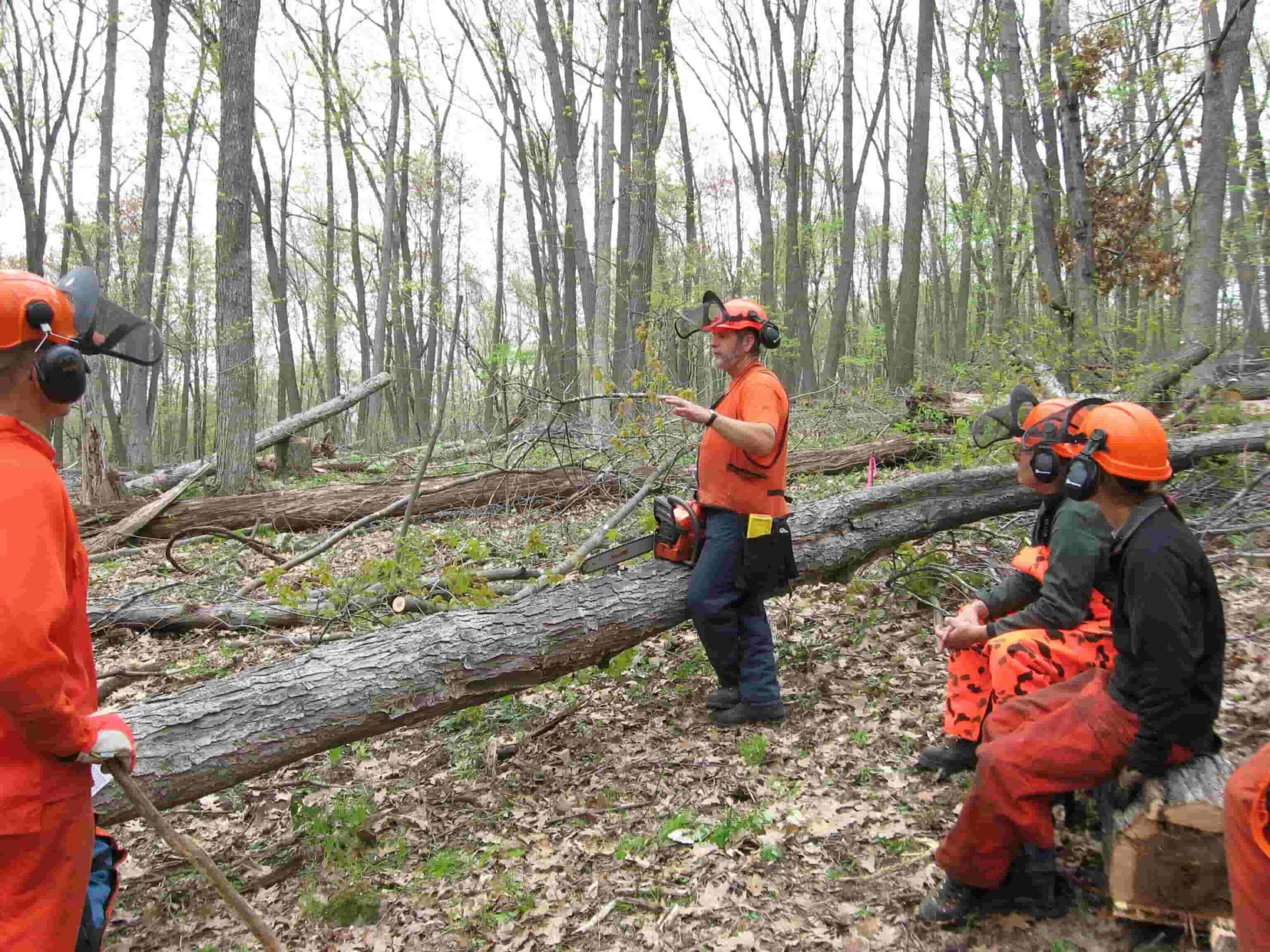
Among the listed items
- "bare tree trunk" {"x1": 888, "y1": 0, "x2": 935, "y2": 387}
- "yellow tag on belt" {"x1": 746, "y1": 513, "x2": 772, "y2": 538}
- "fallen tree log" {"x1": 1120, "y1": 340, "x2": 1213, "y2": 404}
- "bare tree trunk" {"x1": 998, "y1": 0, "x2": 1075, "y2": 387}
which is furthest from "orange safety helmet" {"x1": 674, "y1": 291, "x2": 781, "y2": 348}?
"bare tree trunk" {"x1": 888, "y1": 0, "x2": 935, "y2": 387}

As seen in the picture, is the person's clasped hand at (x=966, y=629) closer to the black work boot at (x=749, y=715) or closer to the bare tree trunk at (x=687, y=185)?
the black work boot at (x=749, y=715)

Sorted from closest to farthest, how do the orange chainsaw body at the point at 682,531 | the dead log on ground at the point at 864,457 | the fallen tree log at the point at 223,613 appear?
the orange chainsaw body at the point at 682,531, the fallen tree log at the point at 223,613, the dead log on ground at the point at 864,457

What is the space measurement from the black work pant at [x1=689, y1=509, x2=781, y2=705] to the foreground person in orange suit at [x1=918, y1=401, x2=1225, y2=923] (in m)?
1.81

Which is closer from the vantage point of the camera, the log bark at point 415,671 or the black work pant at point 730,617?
the log bark at point 415,671

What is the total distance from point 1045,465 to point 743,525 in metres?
1.74

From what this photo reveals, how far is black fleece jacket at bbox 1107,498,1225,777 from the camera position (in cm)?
240

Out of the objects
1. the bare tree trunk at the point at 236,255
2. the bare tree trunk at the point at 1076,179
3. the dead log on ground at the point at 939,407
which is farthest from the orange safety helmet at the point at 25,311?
the bare tree trunk at the point at 1076,179

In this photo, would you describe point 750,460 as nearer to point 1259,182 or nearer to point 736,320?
point 736,320

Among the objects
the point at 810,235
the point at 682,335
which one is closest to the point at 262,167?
the point at 810,235

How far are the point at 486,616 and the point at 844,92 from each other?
1941 cm

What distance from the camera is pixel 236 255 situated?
10.0 meters

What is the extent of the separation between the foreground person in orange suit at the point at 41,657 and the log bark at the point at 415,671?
1376 mm

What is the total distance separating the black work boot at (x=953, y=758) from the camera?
3.68 m

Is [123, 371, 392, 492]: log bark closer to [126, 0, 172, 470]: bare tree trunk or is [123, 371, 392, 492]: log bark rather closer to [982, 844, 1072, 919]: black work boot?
[126, 0, 172, 470]: bare tree trunk
